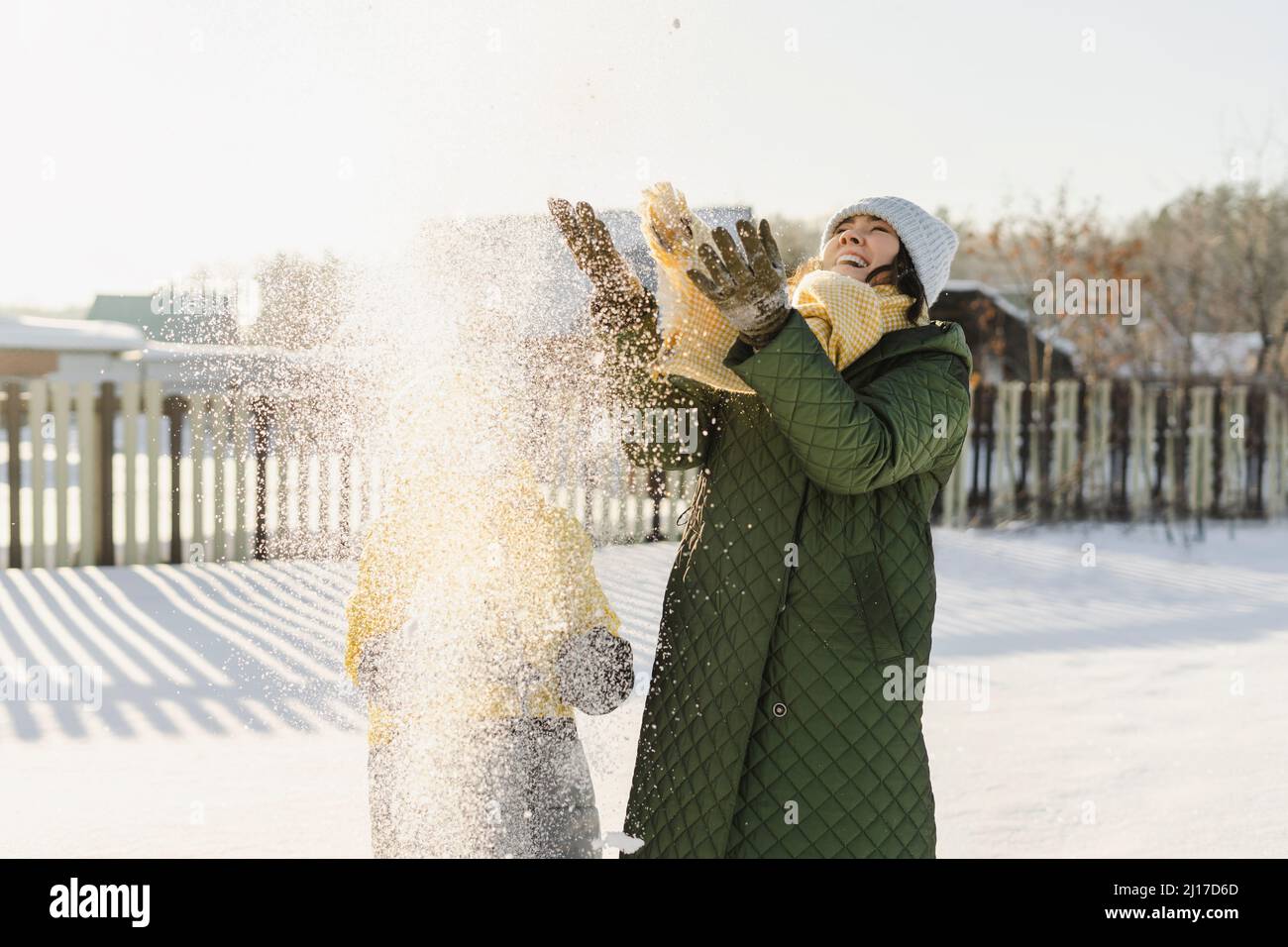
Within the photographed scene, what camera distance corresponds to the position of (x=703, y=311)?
1911 millimetres

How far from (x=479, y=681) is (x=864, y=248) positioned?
3.63 ft

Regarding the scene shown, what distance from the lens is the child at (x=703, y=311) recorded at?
1.89m

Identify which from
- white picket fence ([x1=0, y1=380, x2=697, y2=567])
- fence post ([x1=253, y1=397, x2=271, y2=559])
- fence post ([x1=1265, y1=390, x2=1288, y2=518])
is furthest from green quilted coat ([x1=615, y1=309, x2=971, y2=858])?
fence post ([x1=1265, y1=390, x2=1288, y2=518])

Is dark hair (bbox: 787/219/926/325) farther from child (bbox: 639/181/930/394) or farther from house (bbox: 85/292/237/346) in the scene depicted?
house (bbox: 85/292/237/346)

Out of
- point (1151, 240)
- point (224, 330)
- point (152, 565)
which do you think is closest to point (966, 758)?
point (224, 330)

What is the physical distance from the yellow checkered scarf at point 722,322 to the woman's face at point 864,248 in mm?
126

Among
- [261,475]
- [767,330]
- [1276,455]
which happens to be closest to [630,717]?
[767,330]

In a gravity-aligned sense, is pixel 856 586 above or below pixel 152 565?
above

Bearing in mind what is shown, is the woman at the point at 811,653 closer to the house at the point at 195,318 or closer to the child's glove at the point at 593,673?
the child's glove at the point at 593,673
